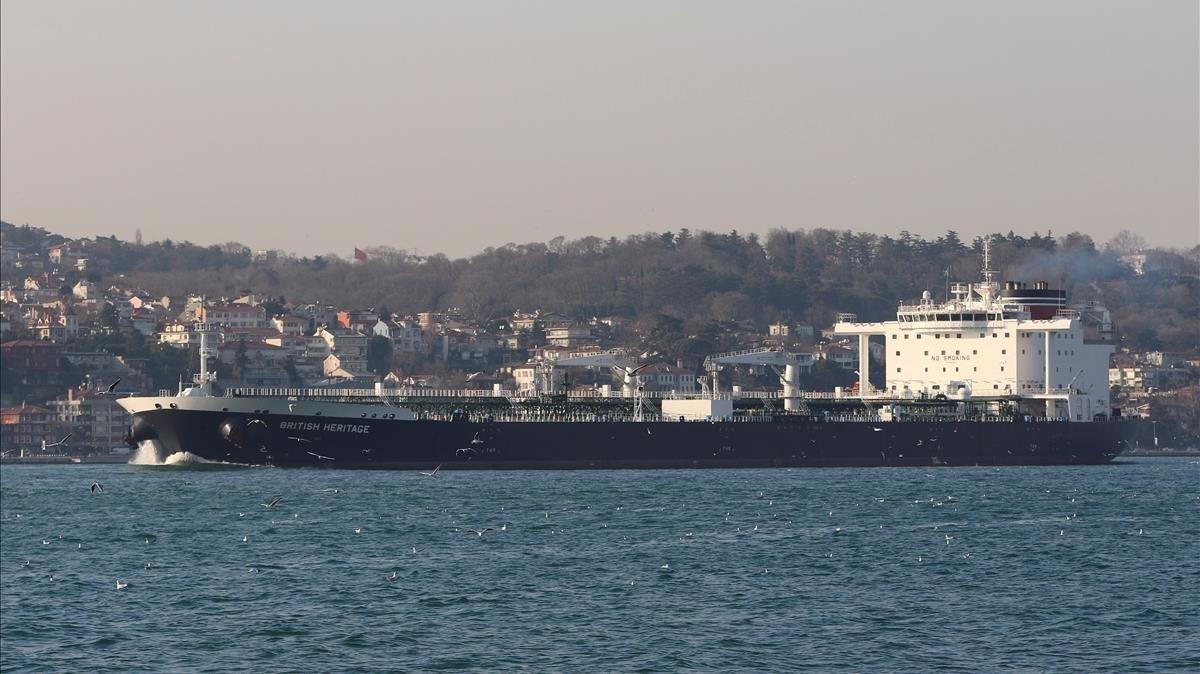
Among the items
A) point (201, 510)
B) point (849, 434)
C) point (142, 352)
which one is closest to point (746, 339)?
point (142, 352)

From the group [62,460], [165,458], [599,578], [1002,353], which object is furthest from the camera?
[62,460]

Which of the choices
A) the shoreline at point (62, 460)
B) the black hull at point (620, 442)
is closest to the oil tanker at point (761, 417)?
the black hull at point (620, 442)

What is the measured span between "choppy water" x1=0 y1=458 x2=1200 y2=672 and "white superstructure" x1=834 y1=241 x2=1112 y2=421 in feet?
71.6

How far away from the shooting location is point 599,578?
37844 millimetres

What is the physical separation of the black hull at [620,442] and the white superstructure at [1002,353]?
105 inches

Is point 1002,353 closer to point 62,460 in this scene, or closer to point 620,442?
point 620,442

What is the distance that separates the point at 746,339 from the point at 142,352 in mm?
58602

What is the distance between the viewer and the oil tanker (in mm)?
Answer: 67188

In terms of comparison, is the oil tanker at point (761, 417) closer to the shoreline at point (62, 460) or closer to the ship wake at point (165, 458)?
the ship wake at point (165, 458)

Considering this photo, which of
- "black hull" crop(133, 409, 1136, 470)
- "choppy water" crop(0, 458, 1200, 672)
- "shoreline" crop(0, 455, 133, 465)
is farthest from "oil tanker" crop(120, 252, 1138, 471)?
"shoreline" crop(0, 455, 133, 465)

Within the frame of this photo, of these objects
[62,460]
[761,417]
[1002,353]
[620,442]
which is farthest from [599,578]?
[62,460]

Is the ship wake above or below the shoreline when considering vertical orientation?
above

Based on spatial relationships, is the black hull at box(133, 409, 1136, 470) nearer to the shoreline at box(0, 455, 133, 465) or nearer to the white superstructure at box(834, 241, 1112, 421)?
the white superstructure at box(834, 241, 1112, 421)

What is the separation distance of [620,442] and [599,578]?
3418 cm
